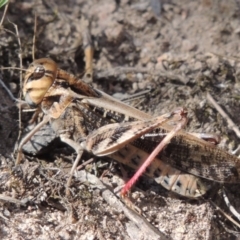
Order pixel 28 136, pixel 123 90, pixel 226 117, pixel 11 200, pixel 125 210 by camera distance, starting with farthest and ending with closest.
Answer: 1. pixel 123 90
2. pixel 226 117
3. pixel 28 136
4. pixel 125 210
5. pixel 11 200

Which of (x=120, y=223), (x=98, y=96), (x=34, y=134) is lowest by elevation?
Answer: (x=120, y=223)

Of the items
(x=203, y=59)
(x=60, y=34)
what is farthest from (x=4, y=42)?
(x=203, y=59)

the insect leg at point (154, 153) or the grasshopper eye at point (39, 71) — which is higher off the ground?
the grasshopper eye at point (39, 71)

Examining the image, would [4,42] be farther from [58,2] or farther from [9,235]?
[9,235]

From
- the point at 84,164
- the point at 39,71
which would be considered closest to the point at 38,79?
the point at 39,71

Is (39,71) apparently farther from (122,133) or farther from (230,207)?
(230,207)

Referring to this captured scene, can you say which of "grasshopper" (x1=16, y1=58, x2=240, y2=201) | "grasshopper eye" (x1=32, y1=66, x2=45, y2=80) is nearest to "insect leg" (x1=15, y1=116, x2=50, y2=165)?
"grasshopper" (x1=16, y1=58, x2=240, y2=201)

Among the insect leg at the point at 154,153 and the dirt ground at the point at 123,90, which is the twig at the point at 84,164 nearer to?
the dirt ground at the point at 123,90

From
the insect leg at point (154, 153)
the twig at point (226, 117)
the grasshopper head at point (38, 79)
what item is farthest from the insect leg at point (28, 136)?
the twig at point (226, 117)
